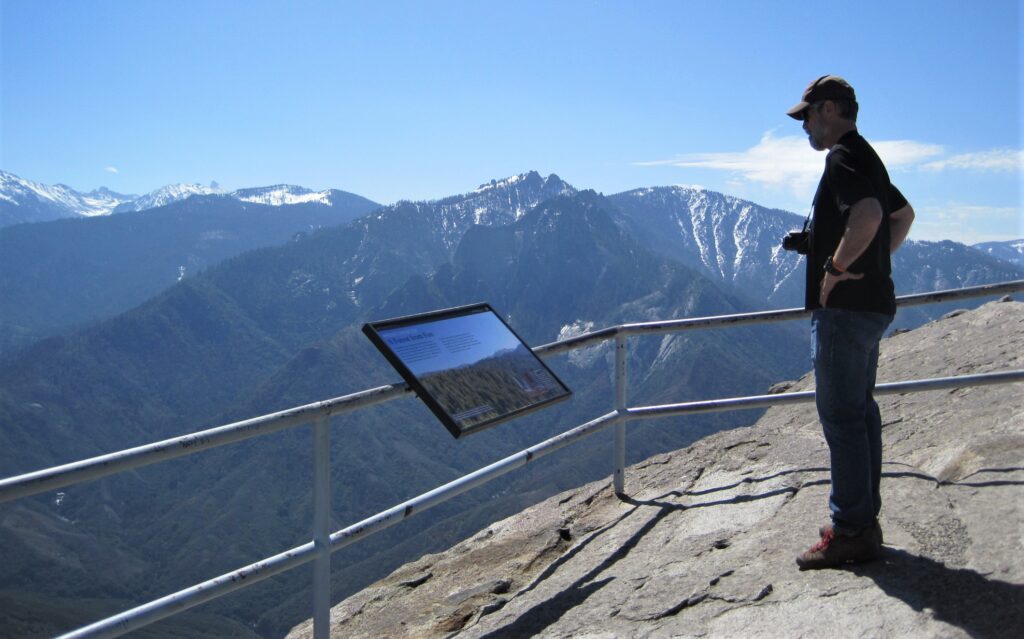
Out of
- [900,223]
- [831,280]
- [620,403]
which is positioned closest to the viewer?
[831,280]

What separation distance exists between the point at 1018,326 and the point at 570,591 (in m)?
7.66

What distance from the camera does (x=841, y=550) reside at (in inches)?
187

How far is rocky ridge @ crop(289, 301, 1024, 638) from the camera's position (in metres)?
4.41

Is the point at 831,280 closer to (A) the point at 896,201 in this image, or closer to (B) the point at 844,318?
(B) the point at 844,318

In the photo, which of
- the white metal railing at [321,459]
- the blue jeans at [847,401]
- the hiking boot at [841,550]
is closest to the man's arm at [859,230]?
the blue jeans at [847,401]

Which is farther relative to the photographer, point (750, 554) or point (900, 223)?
point (750, 554)

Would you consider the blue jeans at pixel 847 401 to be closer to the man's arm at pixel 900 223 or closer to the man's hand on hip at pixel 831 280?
the man's hand on hip at pixel 831 280

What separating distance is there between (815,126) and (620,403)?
288 cm

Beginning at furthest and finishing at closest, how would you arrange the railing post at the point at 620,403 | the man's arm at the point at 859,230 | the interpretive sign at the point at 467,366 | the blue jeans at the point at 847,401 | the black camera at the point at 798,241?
the railing post at the point at 620,403 → the black camera at the point at 798,241 → the interpretive sign at the point at 467,366 → the blue jeans at the point at 847,401 → the man's arm at the point at 859,230

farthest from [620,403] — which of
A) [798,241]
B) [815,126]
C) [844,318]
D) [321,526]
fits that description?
[321,526]

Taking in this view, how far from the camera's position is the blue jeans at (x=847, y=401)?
4.74m

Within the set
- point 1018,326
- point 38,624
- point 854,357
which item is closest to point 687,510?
point 854,357

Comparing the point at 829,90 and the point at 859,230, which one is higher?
the point at 829,90

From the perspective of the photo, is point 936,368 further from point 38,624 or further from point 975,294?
point 38,624
